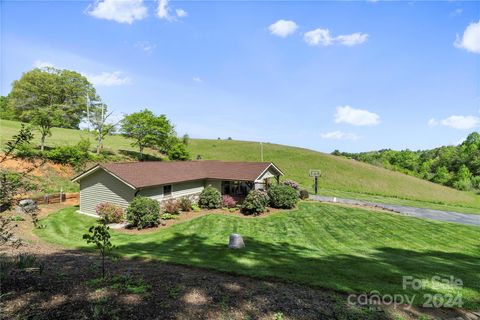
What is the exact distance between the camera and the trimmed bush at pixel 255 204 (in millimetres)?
22938

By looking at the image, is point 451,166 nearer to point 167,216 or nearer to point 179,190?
point 179,190

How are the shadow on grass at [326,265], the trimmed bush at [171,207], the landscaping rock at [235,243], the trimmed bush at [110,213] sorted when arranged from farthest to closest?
the trimmed bush at [171,207], the trimmed bush at [110,213], the landscaping rock at [235,243], the shadow on grass at [326,265]

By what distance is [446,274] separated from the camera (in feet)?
32.4

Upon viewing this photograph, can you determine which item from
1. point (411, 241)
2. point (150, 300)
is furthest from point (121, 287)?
point (411, 241)

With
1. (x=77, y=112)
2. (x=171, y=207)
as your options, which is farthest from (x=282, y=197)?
(x=77, y=112)

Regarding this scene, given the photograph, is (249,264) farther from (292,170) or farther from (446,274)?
(292,170)

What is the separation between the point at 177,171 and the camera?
85.3ft

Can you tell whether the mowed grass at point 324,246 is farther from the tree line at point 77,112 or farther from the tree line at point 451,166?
the tree line at point 451,166

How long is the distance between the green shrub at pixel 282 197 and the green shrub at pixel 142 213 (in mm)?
11086

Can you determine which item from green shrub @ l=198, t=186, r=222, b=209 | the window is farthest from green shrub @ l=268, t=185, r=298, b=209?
the window

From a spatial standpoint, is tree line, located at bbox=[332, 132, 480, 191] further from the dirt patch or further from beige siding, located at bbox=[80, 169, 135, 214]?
the dirt patch

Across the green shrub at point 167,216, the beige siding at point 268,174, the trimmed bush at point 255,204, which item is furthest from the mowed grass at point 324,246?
the beige siding at point 268,174

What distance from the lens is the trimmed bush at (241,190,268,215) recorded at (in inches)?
Answer: 903

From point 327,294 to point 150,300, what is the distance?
4.56m
